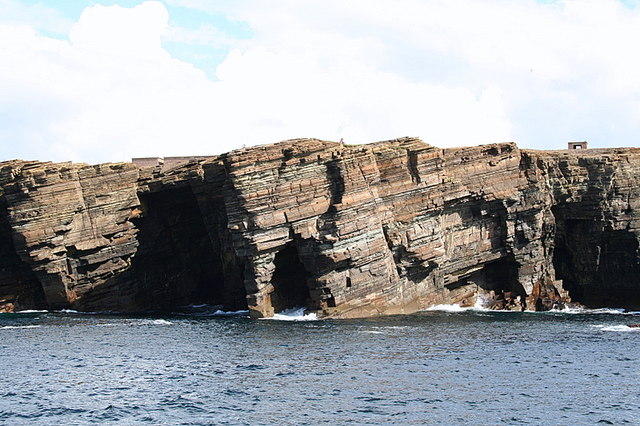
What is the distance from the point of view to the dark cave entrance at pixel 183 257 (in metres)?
86.1

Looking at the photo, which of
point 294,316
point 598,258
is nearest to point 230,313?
point 294,316

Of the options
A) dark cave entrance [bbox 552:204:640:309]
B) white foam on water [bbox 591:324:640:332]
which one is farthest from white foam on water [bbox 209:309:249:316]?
dark cave entrance [bbox 552:204:640:309]

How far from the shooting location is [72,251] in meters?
82.2

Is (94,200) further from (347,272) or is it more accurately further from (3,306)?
(347,272)

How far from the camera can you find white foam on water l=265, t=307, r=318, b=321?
74.1 metres

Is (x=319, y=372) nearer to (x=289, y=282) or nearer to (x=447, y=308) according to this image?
(x=289, y=282)

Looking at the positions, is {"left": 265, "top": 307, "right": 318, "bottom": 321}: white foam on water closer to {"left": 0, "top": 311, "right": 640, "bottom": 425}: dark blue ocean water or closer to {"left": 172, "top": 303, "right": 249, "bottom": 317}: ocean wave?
{"left": 0, "top": 311, "right": 640, "bottom": 425}: dark blue ocean water

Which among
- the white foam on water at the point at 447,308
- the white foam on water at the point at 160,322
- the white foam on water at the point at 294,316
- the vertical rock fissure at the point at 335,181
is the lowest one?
the white foam on water at the point at 447,308

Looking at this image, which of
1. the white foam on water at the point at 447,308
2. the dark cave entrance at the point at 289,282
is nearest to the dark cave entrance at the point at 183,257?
the dark cave entrance at the point at 289,282

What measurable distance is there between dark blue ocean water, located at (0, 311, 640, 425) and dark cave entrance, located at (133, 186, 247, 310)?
519 inches

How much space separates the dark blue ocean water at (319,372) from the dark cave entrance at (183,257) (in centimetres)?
1319

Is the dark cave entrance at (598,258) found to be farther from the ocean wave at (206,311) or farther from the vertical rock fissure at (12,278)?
the vertical rock fissure at (12,278)

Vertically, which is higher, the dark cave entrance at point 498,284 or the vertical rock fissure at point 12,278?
the vertical rock fissure at point 12,278

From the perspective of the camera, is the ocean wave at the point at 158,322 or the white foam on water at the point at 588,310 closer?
the ocean wave at the point at 158,322
